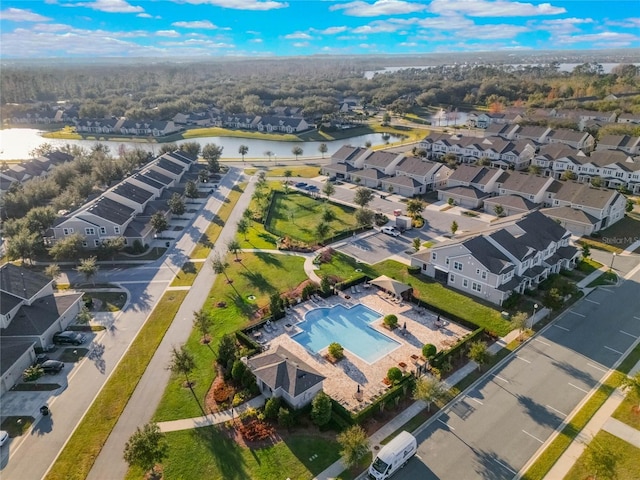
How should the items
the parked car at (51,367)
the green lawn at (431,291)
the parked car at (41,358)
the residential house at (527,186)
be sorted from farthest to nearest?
the residential house at (527,186), the green lawn at (431,291), the parked car at (41,358), the parked car at (51,367)

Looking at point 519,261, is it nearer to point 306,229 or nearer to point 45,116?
point 306,229

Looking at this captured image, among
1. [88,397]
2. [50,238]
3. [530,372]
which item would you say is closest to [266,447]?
[88,397]

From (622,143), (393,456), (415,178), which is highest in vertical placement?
(622,143)

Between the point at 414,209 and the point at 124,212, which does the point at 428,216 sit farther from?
the point at 124,212

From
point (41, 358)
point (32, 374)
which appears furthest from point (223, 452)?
point (41, 358)

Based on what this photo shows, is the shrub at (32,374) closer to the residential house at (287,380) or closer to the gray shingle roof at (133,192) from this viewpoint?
the residential house at (287,380)

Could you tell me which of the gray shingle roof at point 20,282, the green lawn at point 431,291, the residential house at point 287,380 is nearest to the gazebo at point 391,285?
the green lawn at point 431,291

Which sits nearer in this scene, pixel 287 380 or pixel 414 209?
pixel 287 380
